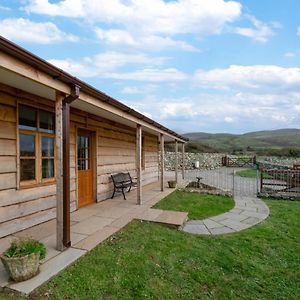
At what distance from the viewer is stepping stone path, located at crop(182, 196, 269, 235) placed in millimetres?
5398

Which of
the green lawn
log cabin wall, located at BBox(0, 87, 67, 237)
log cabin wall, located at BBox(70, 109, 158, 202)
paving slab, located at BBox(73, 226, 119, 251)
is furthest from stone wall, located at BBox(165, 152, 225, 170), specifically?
log cabin wall, located at BBox(0, 87, 67, 237)

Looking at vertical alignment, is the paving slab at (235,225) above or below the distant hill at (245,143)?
below

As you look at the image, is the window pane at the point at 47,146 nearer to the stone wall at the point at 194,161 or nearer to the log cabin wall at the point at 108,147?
the log cabin wall at the point at 108,147

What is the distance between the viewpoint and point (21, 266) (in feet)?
9.68

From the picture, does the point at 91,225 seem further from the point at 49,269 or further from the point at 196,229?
the point at 196,229

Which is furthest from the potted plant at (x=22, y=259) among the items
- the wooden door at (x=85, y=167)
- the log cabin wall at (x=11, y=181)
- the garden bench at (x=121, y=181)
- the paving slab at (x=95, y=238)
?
the garden bench at (x=121, y=181)

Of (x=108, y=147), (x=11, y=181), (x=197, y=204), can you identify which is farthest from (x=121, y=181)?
(x=11, y=181)

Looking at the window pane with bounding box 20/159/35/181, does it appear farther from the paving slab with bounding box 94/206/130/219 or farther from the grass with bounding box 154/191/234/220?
the grass with bounding box 154/191/234/220

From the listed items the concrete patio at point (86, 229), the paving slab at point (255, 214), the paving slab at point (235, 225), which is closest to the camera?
Result: the concrete patio at point (86, 229)

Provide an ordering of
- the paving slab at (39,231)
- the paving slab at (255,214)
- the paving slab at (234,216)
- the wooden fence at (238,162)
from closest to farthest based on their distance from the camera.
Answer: the paving slab at (39,231), the paving slab at (234,216), the paving slab at (255,214), the wooden fence at (238,162)

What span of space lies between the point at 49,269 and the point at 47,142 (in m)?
2.82

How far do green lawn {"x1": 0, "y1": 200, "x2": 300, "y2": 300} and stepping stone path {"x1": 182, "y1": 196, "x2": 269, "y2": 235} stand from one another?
1.24 feet

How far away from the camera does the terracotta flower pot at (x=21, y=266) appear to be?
9.59ft

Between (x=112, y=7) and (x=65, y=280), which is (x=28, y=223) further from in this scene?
(x=112, y=7)
